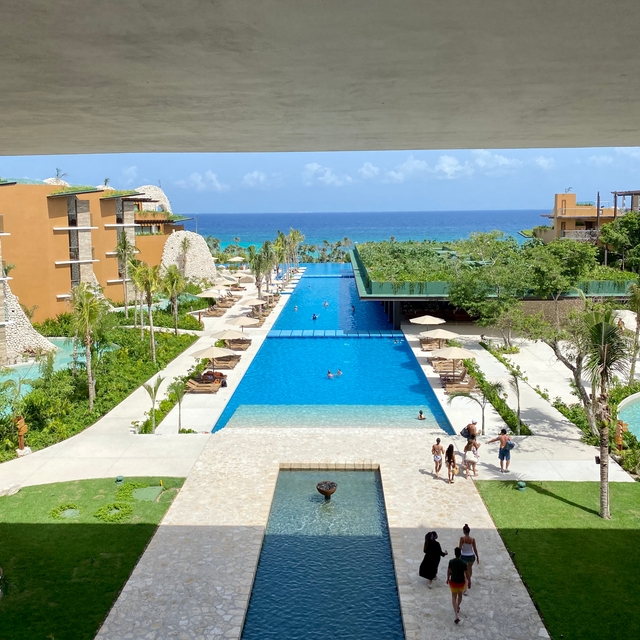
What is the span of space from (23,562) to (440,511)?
26.3 feet

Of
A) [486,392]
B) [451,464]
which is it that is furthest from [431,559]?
[486,392]

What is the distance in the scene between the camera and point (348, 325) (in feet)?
125

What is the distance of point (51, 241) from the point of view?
35.8 metres

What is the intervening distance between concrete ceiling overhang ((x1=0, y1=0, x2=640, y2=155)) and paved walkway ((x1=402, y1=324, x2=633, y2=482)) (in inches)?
468

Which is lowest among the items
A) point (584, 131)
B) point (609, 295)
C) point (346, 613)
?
point (346, 613)

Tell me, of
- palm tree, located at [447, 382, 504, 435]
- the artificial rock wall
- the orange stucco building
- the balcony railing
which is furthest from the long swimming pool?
the balcony railing

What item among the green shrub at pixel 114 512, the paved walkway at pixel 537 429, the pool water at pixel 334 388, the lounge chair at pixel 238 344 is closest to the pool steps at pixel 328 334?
the pool water at pixel 334 388

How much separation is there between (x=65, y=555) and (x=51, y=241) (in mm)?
27389

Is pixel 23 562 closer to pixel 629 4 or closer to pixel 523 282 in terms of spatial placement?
pixel 629 4

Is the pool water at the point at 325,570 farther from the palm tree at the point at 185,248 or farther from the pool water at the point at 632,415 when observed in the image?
the palm tree at the point at 185,248

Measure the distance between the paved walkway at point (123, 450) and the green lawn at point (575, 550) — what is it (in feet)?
25.2

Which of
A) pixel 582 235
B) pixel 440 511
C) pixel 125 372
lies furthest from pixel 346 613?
pixel 582 235

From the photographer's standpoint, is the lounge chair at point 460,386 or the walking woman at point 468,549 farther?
the lounge chair at point 460,386

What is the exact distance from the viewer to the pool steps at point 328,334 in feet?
112
